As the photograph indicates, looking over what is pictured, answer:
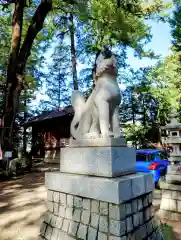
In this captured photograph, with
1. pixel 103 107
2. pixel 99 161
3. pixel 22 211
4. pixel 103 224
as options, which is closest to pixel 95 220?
pixel 103 224

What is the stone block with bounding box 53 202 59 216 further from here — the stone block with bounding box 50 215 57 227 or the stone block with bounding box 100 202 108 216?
the stone block with bounding box 100 202 108 216

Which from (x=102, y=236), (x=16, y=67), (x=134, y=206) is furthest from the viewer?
(x=16, y=67)

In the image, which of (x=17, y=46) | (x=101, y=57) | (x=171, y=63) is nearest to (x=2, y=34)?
(x=17, y=46)

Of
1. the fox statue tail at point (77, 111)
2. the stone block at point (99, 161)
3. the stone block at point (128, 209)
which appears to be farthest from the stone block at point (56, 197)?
the stone block at point (128, 209)

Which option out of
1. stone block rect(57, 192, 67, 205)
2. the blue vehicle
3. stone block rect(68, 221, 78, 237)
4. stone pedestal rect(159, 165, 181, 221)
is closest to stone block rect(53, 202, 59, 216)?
stone block rect(57, 192, 67, 205)

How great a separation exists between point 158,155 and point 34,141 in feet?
47.7

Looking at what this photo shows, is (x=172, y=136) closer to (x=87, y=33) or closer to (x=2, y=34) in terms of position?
(x=87, y=33)

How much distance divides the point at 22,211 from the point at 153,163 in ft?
15.8

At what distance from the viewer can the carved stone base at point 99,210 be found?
2545 millimetres

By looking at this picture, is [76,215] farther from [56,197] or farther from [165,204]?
[165,204]

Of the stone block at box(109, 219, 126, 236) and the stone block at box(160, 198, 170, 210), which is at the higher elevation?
the stone block at box(109, 219, 126, 236)

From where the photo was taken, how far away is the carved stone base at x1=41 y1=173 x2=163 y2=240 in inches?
100

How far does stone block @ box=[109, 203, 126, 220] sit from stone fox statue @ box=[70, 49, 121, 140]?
2.97 feet

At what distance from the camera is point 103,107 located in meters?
3.10
